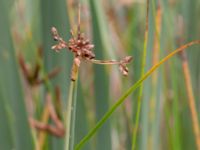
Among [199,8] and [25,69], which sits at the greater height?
[199,8]

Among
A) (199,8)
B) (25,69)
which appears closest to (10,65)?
(25,69)

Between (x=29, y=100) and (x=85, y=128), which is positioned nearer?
(x=85, y=128)

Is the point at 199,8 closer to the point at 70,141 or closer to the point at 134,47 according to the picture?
the point at 134,47

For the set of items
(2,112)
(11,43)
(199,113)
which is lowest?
(199,113)

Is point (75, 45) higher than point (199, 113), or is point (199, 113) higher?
point (75, 45)

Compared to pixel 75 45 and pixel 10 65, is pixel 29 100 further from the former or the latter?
pixel 75 45

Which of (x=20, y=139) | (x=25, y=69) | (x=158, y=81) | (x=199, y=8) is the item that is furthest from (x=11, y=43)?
(x=199, y=8)

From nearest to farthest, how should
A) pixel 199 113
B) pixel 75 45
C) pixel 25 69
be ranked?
A: pixel 75 45 → pixel 199 113 → pixel 25 69

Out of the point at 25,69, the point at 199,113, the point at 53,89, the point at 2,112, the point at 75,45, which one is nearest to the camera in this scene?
Result: the point at 75,45

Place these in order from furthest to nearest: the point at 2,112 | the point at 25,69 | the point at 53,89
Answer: the point at 25,69 → the point at 53,89 → the point at 2,112
